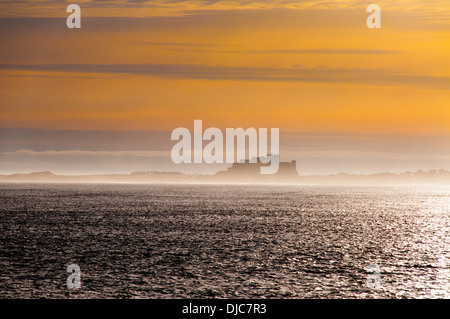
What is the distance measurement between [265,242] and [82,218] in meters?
52.7

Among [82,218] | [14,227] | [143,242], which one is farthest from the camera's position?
[82,218]

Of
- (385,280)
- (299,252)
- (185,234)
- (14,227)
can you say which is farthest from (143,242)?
(385,280)

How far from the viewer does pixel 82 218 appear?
358 ft

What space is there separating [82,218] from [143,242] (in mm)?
42623

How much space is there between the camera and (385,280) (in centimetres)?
4669

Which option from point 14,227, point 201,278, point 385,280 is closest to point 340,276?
point 385,280

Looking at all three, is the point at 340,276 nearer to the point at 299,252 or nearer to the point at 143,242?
the point at 299,252
